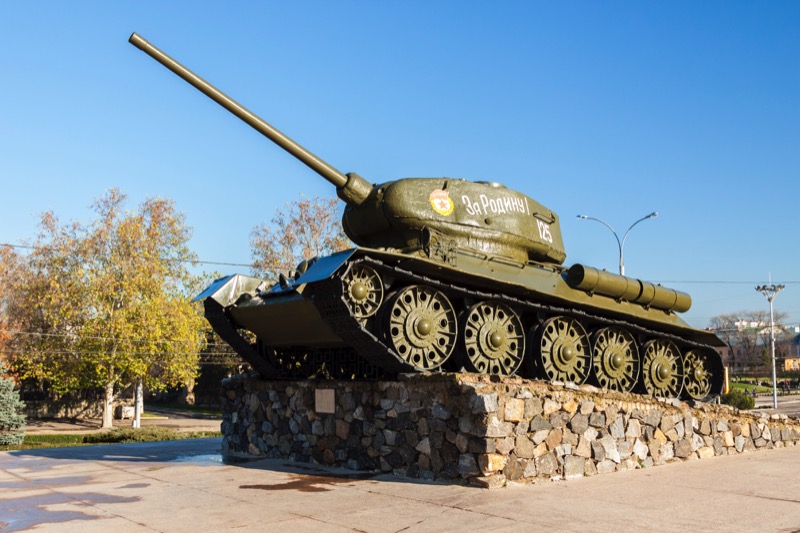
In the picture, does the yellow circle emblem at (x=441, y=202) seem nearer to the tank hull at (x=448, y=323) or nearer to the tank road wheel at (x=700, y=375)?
the tank hull at (x=448, y=323)

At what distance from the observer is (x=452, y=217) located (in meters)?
13.8

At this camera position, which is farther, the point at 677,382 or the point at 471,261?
the point at 677,382

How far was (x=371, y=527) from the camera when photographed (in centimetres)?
826

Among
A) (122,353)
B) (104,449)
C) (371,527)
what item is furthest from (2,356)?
(371,527)

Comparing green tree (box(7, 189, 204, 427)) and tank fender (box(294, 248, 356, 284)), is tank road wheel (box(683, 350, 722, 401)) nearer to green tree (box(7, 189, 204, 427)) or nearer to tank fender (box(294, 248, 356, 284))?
tank fender (box(294, 248, 356, 284))

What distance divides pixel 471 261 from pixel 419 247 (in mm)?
939

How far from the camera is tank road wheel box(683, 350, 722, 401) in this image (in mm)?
17031

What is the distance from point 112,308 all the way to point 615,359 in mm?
28694

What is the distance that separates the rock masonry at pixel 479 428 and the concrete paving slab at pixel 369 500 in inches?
15.4

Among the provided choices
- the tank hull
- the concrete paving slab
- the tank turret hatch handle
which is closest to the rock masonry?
the concrete paving slab

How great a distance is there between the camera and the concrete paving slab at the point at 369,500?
845cm

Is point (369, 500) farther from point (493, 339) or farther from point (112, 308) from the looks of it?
point (112, 308)

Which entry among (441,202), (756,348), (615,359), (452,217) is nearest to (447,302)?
(452,217)

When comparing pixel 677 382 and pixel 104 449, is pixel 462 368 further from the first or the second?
pixel 104 449
